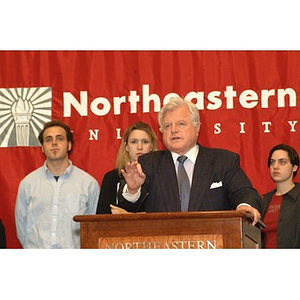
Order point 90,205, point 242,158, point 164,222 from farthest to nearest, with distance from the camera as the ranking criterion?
point 242,158 < point 90,205 < point 164,222

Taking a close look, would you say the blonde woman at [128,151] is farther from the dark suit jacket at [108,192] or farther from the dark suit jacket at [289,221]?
the dark suit jacket at [289,221]

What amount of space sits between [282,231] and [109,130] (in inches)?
63.2

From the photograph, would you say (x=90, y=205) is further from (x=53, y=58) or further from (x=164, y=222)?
(x=164, y=222)

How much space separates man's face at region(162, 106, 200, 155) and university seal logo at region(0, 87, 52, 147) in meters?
2.18

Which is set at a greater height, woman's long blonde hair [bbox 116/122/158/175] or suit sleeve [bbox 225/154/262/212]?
woman's long blonde hair [bbox 116/122/158/175]

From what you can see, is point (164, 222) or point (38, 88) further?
point (38, 88)

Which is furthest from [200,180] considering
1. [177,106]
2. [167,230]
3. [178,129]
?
[167,230]

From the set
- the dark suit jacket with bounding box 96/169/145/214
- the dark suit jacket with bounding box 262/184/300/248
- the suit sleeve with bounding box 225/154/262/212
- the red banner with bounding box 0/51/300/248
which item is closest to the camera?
the suit sleeve with bounding box 225/154/262/212

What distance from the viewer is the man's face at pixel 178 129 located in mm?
3305

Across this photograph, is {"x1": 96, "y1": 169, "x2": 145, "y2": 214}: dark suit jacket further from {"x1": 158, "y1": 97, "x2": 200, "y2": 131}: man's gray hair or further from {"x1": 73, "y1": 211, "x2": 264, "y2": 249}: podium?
{"x1": 73, "y1": 211, "x2": 264, "y2": 249}: podium

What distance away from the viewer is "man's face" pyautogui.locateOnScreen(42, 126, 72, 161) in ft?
15.5

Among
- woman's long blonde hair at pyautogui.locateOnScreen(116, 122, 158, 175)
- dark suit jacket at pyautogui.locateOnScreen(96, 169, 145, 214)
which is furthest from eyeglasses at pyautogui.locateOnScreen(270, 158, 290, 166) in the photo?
dark suit jacket at pyautogui.locateOnScreen(96, 169, 145, 214)

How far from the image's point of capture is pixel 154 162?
3309 millimetres

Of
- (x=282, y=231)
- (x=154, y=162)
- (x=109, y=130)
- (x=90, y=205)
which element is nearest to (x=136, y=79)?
(x=109, y=130)
